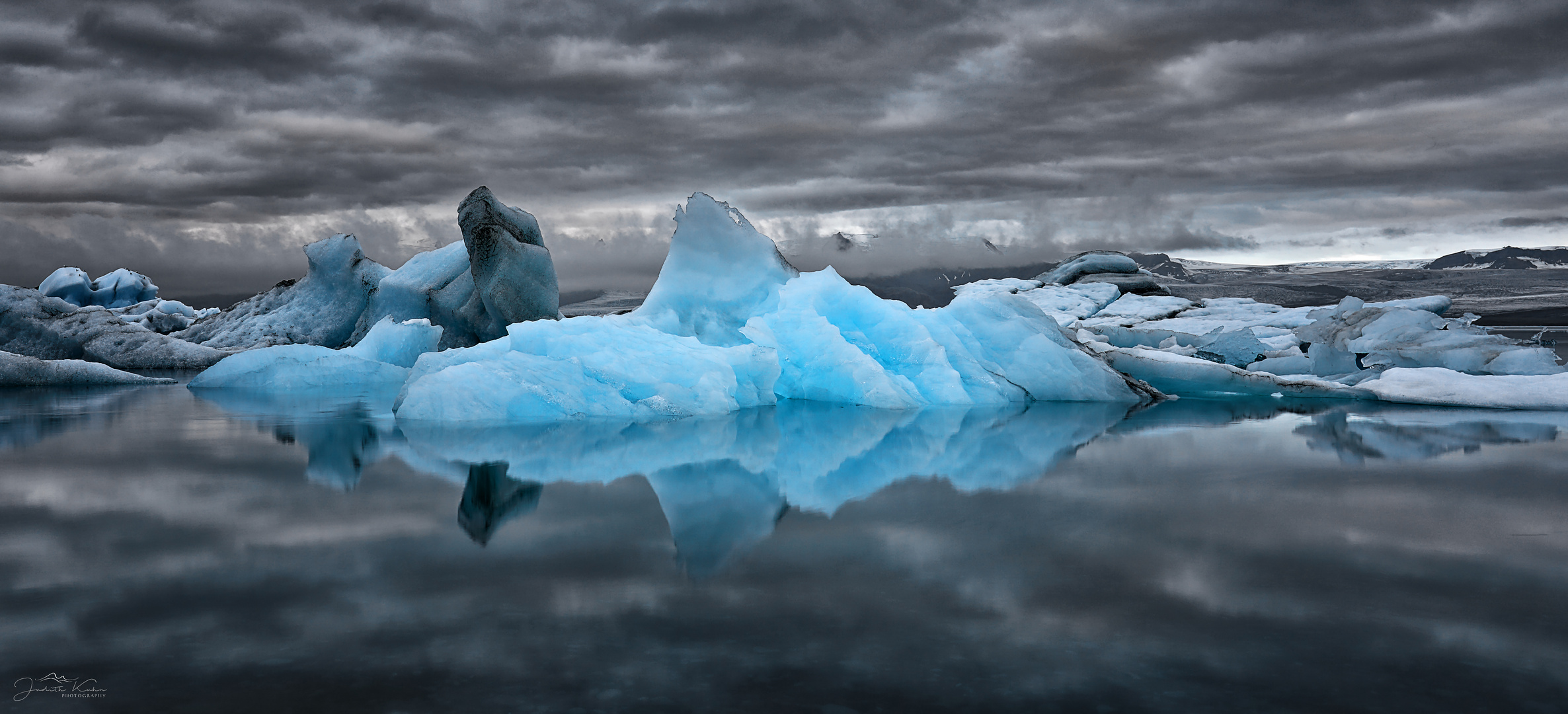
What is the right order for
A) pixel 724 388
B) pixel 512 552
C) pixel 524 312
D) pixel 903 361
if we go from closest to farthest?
pixel 512 552 → pixel 724 388 → pixel 903 361 → pixel 524 312

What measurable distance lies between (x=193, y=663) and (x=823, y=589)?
5.51 ft

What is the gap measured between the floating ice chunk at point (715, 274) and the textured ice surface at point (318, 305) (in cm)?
1139

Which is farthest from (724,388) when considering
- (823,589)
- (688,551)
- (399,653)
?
(399,653)

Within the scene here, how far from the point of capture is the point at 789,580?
3.06 m

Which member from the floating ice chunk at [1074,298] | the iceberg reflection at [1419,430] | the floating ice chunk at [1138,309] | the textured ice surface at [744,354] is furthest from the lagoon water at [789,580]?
the floating ice chunk at [1074,298]

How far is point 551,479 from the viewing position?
201 inches

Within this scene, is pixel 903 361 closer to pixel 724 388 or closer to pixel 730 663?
pixel 724 388

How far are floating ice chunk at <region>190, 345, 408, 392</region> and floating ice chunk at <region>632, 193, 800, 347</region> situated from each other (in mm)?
5435

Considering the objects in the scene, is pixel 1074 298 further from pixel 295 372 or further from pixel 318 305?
pixel 295 372

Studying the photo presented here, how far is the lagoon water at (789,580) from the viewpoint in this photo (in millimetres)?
2146

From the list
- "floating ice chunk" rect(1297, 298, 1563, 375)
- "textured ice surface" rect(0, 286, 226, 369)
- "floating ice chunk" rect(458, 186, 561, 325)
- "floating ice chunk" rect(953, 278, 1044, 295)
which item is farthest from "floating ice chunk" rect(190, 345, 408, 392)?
"floating ice chunk" rect(953, 278, 1044, 295)

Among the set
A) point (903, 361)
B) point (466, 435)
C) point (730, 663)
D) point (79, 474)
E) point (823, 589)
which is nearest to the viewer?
point (730, 663)

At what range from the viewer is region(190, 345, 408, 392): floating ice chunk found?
45.4ft

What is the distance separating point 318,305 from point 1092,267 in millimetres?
23886
